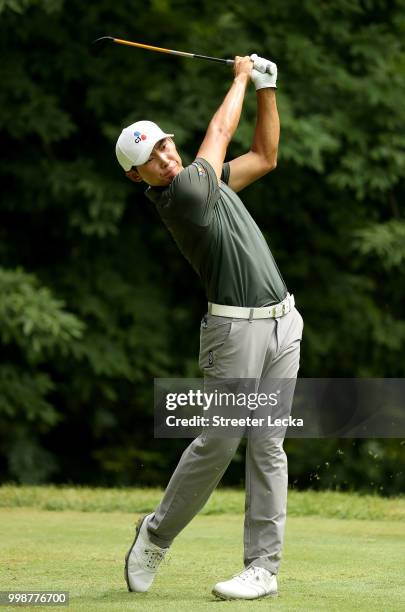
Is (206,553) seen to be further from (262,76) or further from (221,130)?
(262,76)

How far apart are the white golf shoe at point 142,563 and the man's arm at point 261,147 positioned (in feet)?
4.54

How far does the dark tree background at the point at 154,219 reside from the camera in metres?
10.6

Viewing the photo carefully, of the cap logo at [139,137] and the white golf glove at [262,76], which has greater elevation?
the white golf glove at [262,76]

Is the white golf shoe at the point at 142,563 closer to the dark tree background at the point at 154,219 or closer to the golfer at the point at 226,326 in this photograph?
the golfer at the point at 226,326

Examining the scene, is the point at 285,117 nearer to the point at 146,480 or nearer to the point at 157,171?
the point at 146,480

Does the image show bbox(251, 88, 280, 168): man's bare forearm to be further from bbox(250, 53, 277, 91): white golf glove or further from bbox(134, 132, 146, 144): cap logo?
bbox(134, 132, 146, 144): cap logo

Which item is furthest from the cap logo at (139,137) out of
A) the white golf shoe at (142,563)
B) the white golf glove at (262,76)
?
the white golf shoe at (142,563)

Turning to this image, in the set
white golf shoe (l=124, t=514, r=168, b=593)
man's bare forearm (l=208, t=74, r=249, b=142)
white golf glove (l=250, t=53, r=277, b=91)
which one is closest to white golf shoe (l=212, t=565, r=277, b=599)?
white golf shoe (l=124, t=514, r=168, b=593)

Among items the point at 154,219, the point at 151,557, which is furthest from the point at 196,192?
the point at 154,219

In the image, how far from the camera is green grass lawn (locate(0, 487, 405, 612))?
4227 millimetres

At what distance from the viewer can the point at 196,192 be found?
4.19 metres

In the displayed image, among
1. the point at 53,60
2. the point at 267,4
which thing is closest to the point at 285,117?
the point at 267,4

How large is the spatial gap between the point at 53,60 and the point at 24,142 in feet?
2.68

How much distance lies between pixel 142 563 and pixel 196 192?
1.38 metres
